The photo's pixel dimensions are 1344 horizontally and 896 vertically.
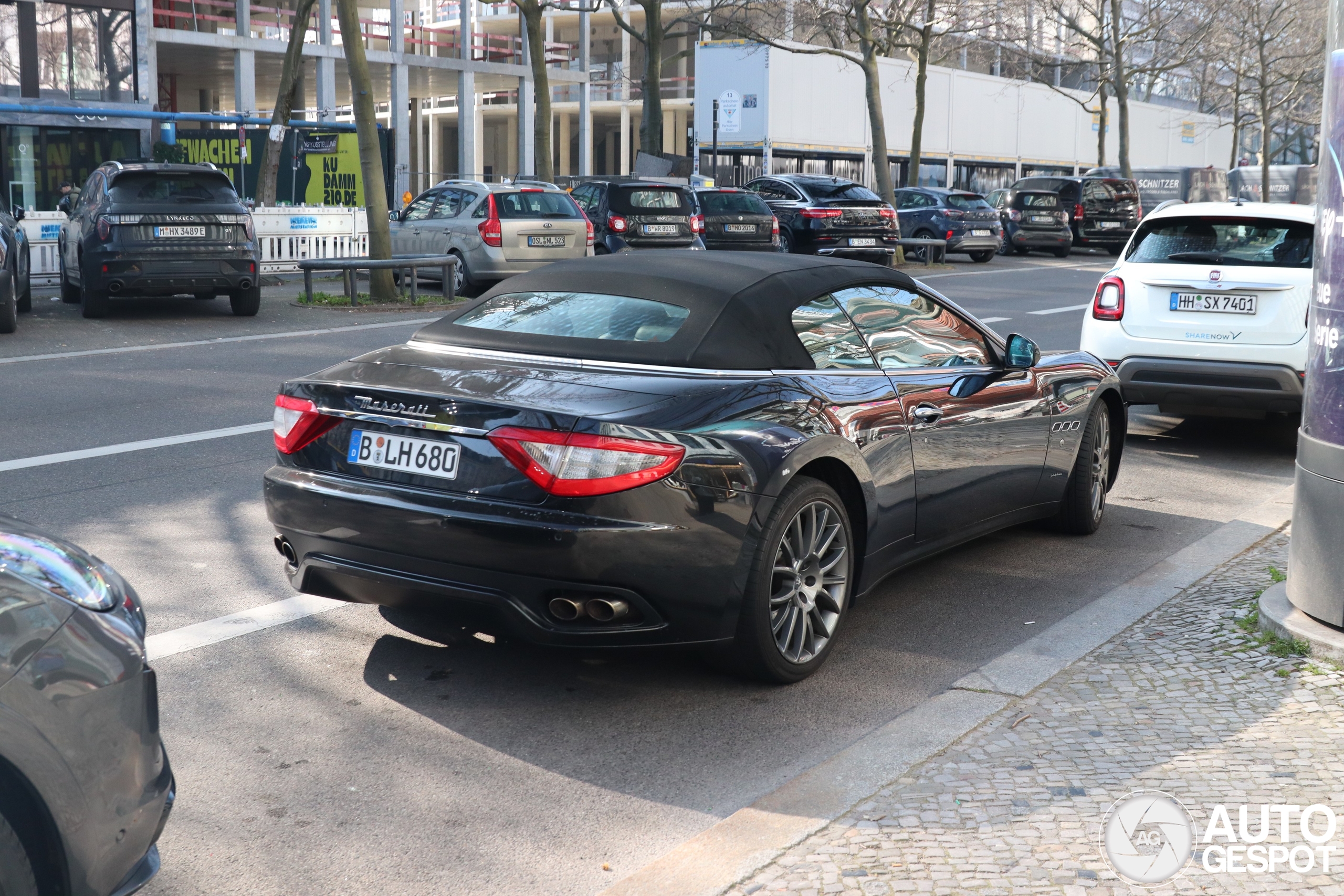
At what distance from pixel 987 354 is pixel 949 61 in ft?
201

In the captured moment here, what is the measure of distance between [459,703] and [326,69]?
4154 cm

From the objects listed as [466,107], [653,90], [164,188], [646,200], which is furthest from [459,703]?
[466,107]

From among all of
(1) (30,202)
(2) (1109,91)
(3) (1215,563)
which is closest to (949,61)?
(2) (1109,91)

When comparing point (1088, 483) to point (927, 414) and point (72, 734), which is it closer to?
point (927, 414)

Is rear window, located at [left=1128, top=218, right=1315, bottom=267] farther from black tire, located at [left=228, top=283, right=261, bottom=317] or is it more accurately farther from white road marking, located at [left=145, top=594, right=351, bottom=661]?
black tire, located at [left=228, top=283, right=261, bottom=317]

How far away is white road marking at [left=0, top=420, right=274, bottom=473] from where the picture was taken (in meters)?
8.07

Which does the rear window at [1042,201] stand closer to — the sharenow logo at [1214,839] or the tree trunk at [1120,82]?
the tree trunk at [1120,82]

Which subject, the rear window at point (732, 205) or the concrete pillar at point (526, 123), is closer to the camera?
the rear window at point (732, 205)

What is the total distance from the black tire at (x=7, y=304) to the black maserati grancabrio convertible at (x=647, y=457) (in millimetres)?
9883

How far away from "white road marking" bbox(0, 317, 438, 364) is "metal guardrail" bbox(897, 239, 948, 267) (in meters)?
14.8

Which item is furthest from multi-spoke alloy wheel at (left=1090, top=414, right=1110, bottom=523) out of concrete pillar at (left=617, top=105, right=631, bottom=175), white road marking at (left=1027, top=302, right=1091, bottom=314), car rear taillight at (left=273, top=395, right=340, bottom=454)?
concrete pillar at (left=617, top=105, right=631, bottom=175)

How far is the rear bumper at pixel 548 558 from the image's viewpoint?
416 cm

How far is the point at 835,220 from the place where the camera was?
2733cm

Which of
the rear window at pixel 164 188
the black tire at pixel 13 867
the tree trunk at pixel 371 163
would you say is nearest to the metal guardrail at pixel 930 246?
the tree trunk at pixel 371 163
